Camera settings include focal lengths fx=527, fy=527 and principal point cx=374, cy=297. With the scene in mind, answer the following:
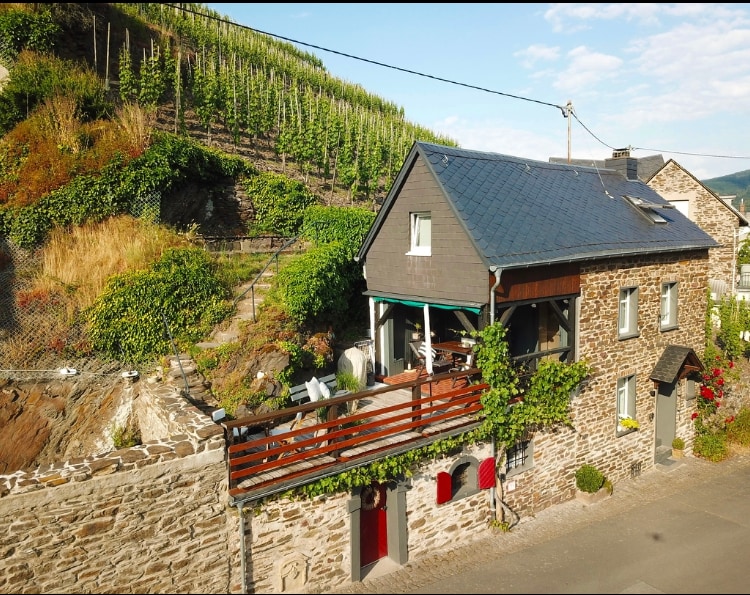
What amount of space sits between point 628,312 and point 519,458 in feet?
17.3

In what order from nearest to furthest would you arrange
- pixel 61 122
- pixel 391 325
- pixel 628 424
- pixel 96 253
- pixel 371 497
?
pixel 371 497 → pixel 628 424 → pixel 96 253 → pixel 391 325 → pixel 61 122

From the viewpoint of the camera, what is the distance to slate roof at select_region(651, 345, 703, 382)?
47.7 ft

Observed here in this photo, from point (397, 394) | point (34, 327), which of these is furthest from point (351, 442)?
point (34, 327)

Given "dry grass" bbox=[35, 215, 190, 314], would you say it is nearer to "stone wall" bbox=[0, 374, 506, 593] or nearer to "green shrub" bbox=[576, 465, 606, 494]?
"stone wall" bbox=[0, 374, 506, 593]

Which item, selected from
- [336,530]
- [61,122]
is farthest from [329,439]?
[61,122]

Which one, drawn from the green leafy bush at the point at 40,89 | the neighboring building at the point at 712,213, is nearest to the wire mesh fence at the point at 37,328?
the green leafy bush at the point at 40,89

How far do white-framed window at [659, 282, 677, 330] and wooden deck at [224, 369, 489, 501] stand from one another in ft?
24.4

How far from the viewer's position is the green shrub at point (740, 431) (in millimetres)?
16875

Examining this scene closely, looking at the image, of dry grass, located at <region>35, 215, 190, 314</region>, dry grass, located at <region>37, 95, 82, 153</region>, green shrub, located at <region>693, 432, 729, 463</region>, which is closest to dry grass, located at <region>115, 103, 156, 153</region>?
dry grass, located at <region>37, 95, 82, 153</region>

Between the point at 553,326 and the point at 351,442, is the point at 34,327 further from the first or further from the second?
the point at 553,326

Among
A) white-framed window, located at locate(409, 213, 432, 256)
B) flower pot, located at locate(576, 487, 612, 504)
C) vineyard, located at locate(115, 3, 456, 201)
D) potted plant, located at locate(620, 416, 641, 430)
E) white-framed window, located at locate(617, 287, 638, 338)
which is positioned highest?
vineyard, located at locate(115, 3, 456, 201)

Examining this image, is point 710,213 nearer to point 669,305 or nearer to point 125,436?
point 669,305

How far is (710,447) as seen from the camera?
52.9ft

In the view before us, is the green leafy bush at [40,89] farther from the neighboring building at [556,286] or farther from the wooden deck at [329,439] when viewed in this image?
the wooden deck at [329,439]
